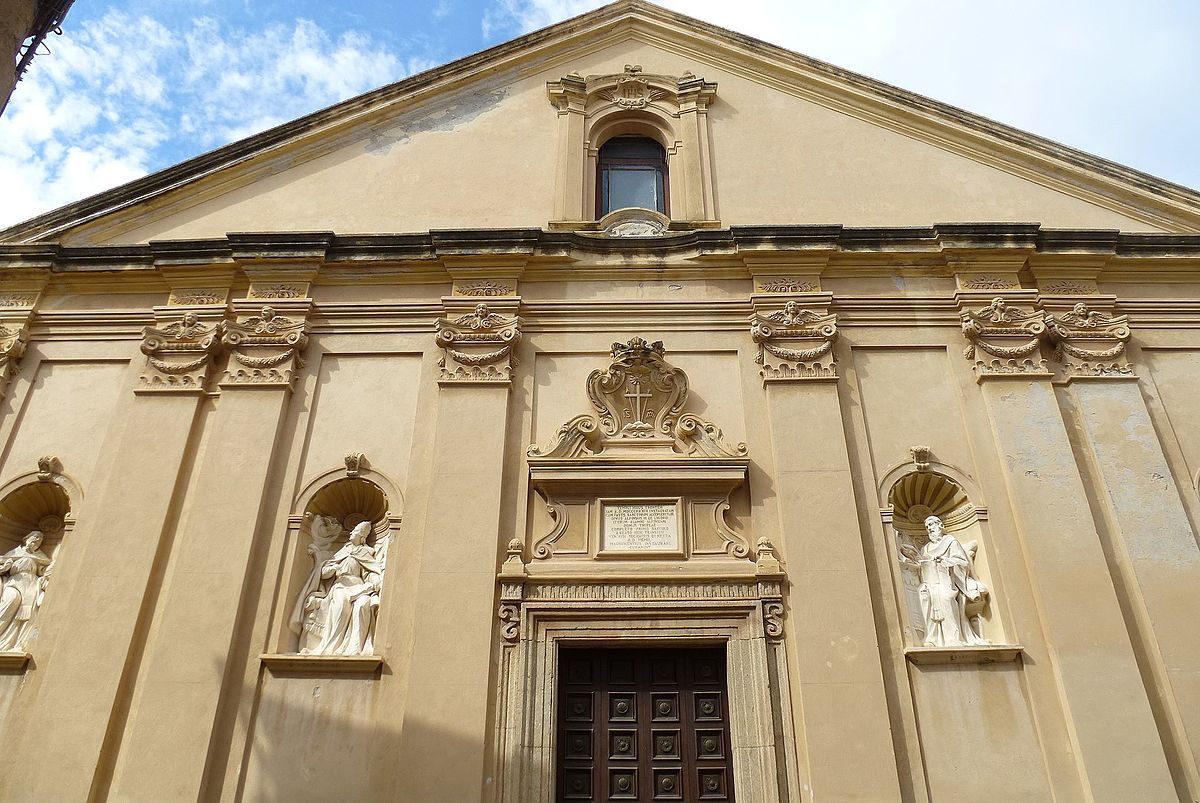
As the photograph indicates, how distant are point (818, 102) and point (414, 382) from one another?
645 cm

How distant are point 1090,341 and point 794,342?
3122 mm

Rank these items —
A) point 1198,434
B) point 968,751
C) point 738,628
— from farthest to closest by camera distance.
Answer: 1. point 1198,434
2. point 738,628
3. point 968,751

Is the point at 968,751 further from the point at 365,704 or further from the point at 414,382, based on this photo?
the point at 414,382

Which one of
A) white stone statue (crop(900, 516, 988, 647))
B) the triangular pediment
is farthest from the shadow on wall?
the triangular pediment

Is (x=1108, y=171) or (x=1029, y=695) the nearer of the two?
(x=1029, y=695)

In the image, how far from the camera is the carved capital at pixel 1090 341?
964 cm

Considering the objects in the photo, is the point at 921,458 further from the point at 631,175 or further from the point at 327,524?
the point at 327,524

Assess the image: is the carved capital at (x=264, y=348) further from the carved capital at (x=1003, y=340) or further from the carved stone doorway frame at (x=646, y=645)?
the carved capital at (x=1003, y=340)

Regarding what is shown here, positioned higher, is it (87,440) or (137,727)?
(87,440)

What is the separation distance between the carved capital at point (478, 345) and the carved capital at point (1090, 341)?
5708 mm

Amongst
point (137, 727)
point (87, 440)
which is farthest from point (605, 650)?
point (87, 440)

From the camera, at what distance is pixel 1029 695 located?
312 inches

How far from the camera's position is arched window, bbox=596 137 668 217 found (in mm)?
11695

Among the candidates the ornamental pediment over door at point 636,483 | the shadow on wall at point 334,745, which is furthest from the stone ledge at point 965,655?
the shadow on wall at point 334,745
